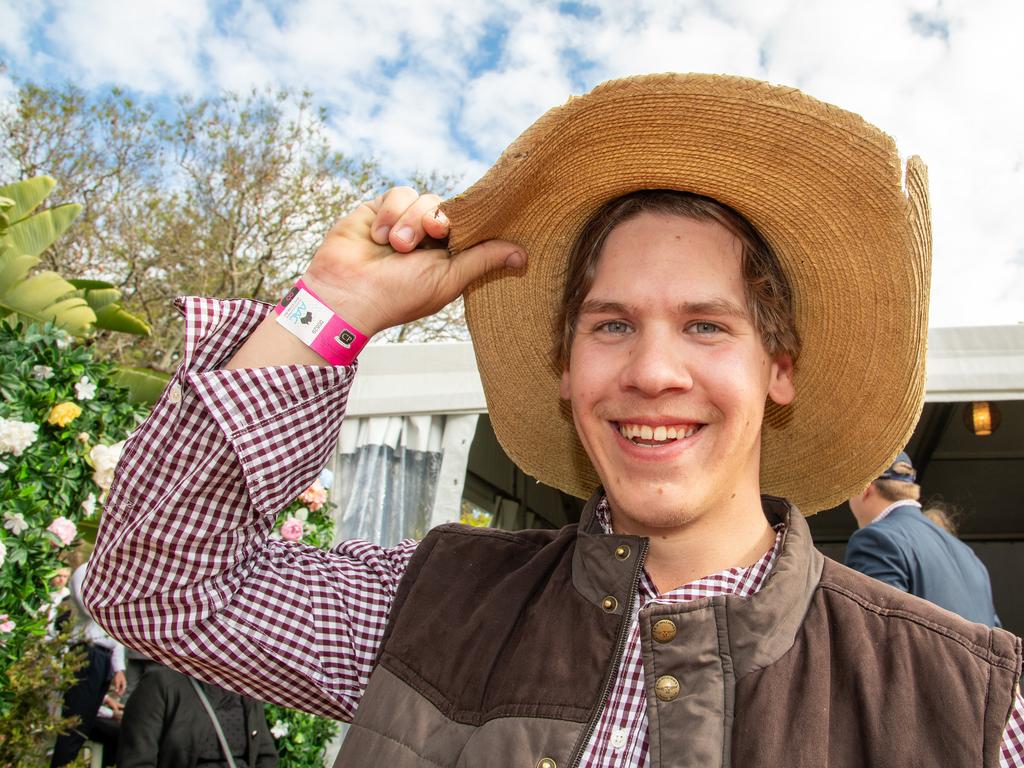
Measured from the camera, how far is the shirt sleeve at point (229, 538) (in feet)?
4.33

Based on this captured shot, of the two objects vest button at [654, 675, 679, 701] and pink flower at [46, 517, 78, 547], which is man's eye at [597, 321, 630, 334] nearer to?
vest button at [654, 675, 679, 701]

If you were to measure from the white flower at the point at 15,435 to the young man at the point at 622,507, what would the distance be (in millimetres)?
2523

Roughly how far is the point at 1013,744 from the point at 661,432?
0.63m

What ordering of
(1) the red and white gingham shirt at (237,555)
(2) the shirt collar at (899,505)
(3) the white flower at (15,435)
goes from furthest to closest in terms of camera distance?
(2) the shirt collar at (899,505) → (3) the white flower at (15,435) → (1) the red and white gingham shirt at (237,555)

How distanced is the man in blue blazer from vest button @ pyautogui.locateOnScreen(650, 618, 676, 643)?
252 centimetres

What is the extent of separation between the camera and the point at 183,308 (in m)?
1.40

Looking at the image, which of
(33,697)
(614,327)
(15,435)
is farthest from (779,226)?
(33,697)

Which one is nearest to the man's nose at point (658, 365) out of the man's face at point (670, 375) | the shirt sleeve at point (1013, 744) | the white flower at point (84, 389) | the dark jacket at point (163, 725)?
the man's face at point (670, 375)

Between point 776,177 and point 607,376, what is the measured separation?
1.49 feet

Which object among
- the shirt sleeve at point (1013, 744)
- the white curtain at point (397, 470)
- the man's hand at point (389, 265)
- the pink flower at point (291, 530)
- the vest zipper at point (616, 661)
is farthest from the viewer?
the white curtain at point (397, 470)

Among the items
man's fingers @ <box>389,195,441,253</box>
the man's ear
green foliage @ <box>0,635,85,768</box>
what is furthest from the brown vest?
green foliage @ <box>0,635,85,768</box>

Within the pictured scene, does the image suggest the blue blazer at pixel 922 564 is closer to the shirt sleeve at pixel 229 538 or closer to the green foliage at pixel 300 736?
the shirt sleeve at pixel 229 538

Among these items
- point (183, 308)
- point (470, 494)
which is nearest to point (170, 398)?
point (183, 308)

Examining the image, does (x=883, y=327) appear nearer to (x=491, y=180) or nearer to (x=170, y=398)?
(x=491, y=180)
